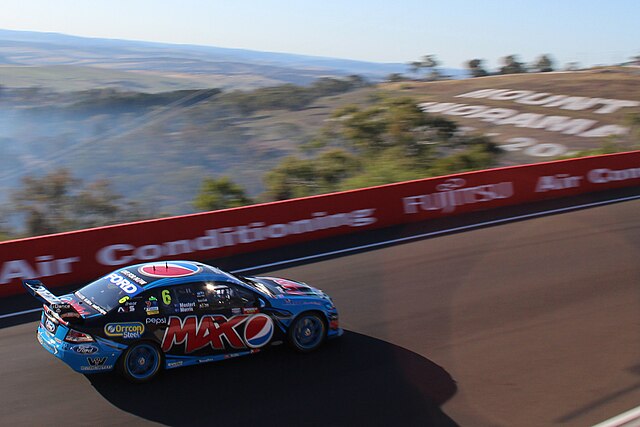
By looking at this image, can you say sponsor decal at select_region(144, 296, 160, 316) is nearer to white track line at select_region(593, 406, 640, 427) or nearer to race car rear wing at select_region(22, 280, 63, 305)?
race car rear wing at select_region(22, 280, 63, 305)

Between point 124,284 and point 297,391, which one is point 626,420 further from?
point 124,284

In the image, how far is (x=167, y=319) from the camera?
8.03 metres

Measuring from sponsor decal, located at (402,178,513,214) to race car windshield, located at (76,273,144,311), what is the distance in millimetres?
9634

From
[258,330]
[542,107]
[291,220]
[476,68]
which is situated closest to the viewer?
[258,330]

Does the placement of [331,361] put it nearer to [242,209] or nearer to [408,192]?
[242,209]

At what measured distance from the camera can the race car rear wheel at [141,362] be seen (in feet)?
25.8

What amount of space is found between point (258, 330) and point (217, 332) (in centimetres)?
54

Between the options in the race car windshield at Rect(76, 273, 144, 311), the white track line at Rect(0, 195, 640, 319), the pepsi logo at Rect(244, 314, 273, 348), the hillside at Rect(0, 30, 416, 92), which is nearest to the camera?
the race car windshield at Rect(76, 273, 144, 311)

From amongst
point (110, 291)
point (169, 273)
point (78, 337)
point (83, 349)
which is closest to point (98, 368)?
point (83, 349)

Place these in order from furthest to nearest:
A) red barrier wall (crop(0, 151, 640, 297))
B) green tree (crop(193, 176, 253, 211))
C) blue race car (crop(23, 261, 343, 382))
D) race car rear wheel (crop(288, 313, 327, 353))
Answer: green tree (crop(193, 176, 253, 211))
red barrier wall (crop(0, 151, 640, 297))
race car rear wheel (crop(288, 313, 327, 353))
blue race car (crop(23, 261, 343, 382))

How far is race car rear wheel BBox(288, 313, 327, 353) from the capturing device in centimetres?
895

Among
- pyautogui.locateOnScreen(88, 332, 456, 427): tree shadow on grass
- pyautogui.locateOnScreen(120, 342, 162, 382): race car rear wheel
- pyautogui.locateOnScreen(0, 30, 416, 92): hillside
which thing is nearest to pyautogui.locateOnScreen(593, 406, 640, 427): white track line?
pyautogui.locateOnScreen(88, 332, 456, 427): tree shadow on grass

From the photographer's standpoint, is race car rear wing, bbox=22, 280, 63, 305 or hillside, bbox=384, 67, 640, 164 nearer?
race car rear wing, bbox=22, 280, 63, 305

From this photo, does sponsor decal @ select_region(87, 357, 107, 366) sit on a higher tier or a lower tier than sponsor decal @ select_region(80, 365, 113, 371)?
higher
